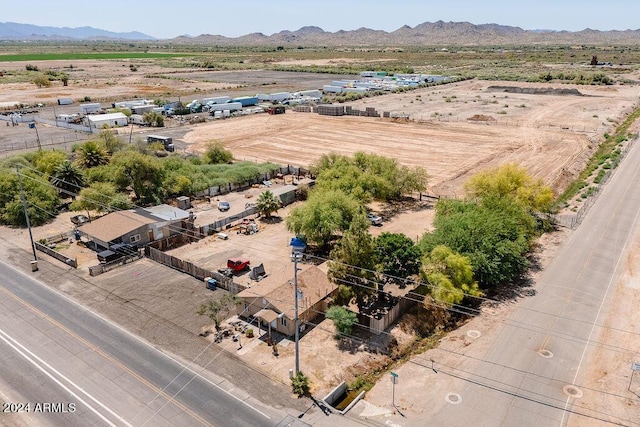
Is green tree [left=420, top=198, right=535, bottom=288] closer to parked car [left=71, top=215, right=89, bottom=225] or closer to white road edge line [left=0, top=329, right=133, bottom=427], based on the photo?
white road edge line [left=0, top=329, right=133, bottom=427]

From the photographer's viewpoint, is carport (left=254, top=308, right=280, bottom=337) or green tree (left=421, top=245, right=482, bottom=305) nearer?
carport (left=254, top=308, right=280, bottom=337)

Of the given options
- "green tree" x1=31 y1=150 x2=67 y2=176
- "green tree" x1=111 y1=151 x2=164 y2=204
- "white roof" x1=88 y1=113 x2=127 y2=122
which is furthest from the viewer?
"white roof" x1=88 y1=113 x2=127 y2=122

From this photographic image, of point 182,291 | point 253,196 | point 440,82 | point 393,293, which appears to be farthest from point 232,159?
point 440,82

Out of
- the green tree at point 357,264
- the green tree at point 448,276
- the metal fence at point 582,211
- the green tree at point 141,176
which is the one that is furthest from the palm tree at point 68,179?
the metal fence at point 582,211

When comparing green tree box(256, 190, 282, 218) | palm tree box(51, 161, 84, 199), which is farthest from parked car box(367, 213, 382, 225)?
palm tree box(51, 161, 84, 199)

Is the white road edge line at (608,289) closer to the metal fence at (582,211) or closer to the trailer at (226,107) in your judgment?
the metal fence at (582,211)

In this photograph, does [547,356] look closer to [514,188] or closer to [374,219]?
[514,188]
